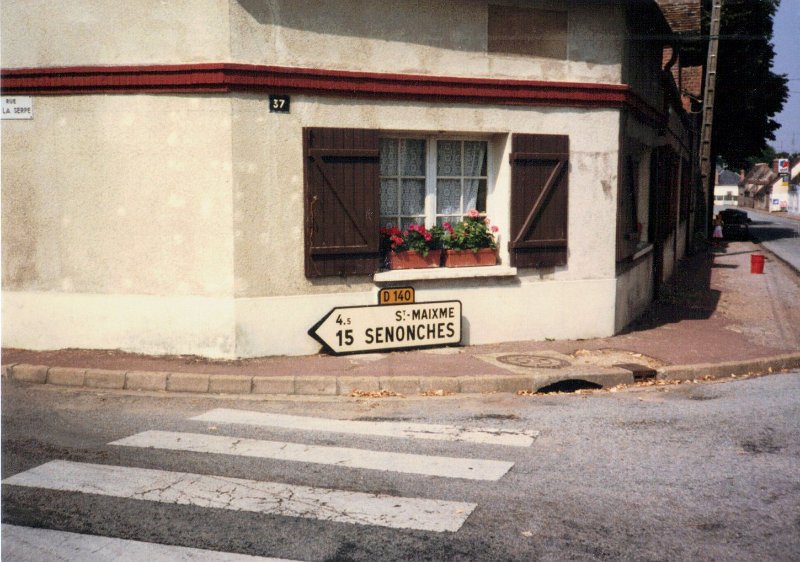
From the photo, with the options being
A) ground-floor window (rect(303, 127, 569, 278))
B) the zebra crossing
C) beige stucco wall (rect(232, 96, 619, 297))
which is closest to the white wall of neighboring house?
beige stucco wall (rect(232, 96, 619, 297))

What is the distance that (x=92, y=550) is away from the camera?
4066 millimetres

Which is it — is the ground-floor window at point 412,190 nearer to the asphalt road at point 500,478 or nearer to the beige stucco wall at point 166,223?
the beige stucco wall at point 166,223

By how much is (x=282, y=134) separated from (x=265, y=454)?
4439 millimetres

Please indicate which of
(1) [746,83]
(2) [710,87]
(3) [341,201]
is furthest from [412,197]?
(1) [746,83]

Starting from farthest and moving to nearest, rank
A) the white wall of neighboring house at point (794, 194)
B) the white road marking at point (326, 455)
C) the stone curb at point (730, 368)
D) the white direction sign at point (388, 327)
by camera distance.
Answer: the white wall of neighboring house at point (794, 194)
the white direction sign at point (388, 327)
the stone curb at point (730, 368)
the white road marking at point (326, 455)

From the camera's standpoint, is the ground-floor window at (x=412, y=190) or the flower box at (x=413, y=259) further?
the flower box at (x=413, y=259)

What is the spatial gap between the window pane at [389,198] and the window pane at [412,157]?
0.23 m

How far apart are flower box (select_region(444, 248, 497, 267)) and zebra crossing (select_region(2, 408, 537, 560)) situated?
374 cm

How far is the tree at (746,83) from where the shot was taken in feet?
111

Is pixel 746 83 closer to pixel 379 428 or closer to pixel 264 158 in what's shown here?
pixel 264 158

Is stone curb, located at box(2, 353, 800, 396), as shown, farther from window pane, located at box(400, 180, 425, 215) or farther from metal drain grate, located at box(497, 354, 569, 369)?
window pane, located at box(400, 180, 425, 215)

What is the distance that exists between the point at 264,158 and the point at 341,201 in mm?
1038

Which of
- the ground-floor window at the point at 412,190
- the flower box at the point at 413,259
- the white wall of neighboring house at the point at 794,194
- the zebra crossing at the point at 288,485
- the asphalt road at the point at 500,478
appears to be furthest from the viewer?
the white wall of neighboring house at the point at 794,194

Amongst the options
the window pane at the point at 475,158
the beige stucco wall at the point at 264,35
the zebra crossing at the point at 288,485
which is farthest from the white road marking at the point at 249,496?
the window pane at the point at 475,158
